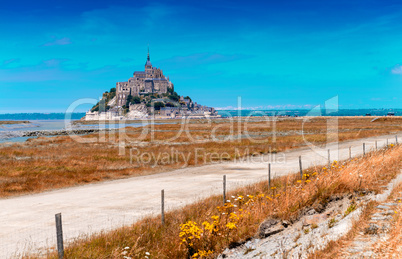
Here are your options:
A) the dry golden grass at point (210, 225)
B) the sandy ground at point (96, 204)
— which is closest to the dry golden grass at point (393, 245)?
the dry golden grass at point (210, 225)

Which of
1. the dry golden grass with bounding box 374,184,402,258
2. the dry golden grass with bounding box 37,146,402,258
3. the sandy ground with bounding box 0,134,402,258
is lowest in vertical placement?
the sandy ground with bounding box 0,134,402,258

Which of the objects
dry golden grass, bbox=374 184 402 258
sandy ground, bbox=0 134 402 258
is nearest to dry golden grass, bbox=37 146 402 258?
sandy ground, bbox=0 134 402 258

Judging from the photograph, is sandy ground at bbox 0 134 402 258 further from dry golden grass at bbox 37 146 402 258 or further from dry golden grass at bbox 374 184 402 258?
dry golden grass at bbox 374 184 402 258

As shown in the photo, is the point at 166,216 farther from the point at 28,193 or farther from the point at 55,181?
the point at 55,181

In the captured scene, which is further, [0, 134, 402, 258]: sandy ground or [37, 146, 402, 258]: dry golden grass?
[0, 134, 402, 258]: sandy ground

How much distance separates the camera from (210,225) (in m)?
9.70

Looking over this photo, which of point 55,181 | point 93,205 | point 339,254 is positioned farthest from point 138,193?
point 339,254

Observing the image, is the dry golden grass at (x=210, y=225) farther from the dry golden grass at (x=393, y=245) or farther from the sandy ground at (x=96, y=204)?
the dry golden grass at (x=393, y=245)

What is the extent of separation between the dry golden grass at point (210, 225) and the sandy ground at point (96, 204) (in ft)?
4.59

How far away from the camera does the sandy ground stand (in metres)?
10.9

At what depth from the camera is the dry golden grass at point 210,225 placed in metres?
9.19

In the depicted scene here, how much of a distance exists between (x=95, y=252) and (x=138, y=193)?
9.29 metres

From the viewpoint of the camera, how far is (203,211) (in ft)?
41.4

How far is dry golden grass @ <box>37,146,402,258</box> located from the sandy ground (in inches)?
55.1
